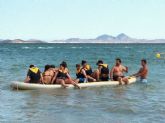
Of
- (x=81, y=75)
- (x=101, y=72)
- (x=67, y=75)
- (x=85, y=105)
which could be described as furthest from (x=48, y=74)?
(x=85, y=105)

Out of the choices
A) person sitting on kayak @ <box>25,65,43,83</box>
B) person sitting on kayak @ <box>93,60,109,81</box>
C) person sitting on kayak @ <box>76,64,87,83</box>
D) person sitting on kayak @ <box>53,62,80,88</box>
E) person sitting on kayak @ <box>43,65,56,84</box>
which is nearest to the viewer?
person sitting on kayak @ <box>25,65,43,83</box>

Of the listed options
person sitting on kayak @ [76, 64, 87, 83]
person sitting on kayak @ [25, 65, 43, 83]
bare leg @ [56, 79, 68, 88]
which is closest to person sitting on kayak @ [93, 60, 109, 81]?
person sitting on kayak @ [76, 64, 87, 83]

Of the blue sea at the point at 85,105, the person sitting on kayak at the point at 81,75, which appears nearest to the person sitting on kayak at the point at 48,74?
the blue sea at the point at 85,105

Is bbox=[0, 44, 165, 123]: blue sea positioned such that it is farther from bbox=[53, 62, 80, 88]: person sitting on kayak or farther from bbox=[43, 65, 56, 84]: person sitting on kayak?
bbox=[43, 65, 56, 84]: person sitting on kayak

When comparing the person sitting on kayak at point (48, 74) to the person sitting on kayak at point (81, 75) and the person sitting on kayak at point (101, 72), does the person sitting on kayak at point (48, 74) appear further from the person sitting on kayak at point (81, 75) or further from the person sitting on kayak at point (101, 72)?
the person sitting on kayak at point (101, 72)

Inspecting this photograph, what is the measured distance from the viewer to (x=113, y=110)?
37.1 feet

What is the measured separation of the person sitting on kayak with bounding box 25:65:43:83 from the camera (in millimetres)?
15572

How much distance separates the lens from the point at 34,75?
15.7m

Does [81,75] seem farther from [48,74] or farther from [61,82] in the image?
[48,74]

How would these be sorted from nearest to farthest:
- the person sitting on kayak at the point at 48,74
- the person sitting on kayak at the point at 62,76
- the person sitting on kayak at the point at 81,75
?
the person sitting on kayak at the point at 48,74
the person sitting on kayak at the point at 62,76
the person sitting on kayak at the point at 81,75

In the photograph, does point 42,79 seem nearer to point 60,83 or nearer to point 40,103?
point 60,83

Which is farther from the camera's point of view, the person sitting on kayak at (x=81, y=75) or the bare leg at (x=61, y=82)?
the person sitting on kayak at (x=81, y=75)

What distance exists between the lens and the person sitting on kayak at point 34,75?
1557 centimetres

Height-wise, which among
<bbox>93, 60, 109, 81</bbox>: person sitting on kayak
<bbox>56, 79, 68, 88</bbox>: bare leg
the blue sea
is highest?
<bbox>93, 60, 109, 81</bbox>: person sitting on kayak
